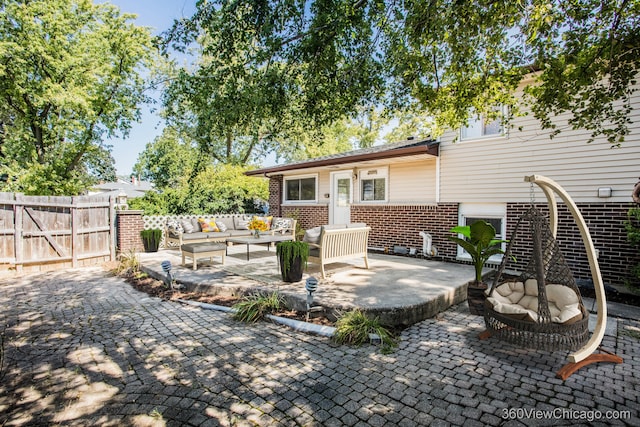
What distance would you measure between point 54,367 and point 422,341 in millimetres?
3946

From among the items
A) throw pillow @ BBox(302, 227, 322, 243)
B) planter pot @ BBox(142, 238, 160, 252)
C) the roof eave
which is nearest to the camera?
throw pillow @ BBox(302, 227, 322, 243)

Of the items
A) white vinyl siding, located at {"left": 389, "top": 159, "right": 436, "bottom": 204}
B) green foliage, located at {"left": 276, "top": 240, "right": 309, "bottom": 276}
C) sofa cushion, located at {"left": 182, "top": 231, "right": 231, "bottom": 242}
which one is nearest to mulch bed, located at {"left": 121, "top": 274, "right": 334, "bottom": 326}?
green foliage, located at {"left": 276, "top": 240, "right": 309, "bottom": 276}

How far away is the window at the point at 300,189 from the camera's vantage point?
12.4m

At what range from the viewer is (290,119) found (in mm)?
5246

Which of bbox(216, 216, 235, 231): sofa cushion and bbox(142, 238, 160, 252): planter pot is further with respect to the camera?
bbox(216, 216, 235, 231): sofa cushion

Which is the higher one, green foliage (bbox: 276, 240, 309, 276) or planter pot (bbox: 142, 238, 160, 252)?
green foliage (bbox: 276, 240, 309, 276)

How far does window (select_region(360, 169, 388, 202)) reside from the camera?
9.94 meters

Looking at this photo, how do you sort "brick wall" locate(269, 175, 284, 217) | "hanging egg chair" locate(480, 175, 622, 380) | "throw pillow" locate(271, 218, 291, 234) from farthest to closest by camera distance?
"brick wall" locate(269, 175, 284, 217) < "throw pillow" locate(271, 218, 291, 234) < "hanging egg chair" locate(480, 175, 622, 380)

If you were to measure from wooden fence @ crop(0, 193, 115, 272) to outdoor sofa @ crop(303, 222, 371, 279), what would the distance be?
6704 millimetres

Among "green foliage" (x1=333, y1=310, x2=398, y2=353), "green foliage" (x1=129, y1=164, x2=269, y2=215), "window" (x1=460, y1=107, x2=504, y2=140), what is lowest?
"green foliage" (x1=333, y1=310, x2=398, y2=353)

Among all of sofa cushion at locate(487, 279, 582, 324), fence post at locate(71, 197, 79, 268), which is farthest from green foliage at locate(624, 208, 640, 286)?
fence post at locate(71, 197, 79, 268)

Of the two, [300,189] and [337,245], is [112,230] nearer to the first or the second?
[300,189]

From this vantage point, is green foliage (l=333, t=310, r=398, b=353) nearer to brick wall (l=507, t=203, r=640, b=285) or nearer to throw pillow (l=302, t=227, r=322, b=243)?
throw pillow (l=302, t=227, r=322, b=243)

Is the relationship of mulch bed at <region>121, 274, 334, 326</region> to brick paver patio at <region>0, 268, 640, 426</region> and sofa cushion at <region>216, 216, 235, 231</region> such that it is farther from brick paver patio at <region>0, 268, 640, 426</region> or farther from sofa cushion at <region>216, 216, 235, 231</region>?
sofa cushion at <region>216, 216, 235, 231</region>
